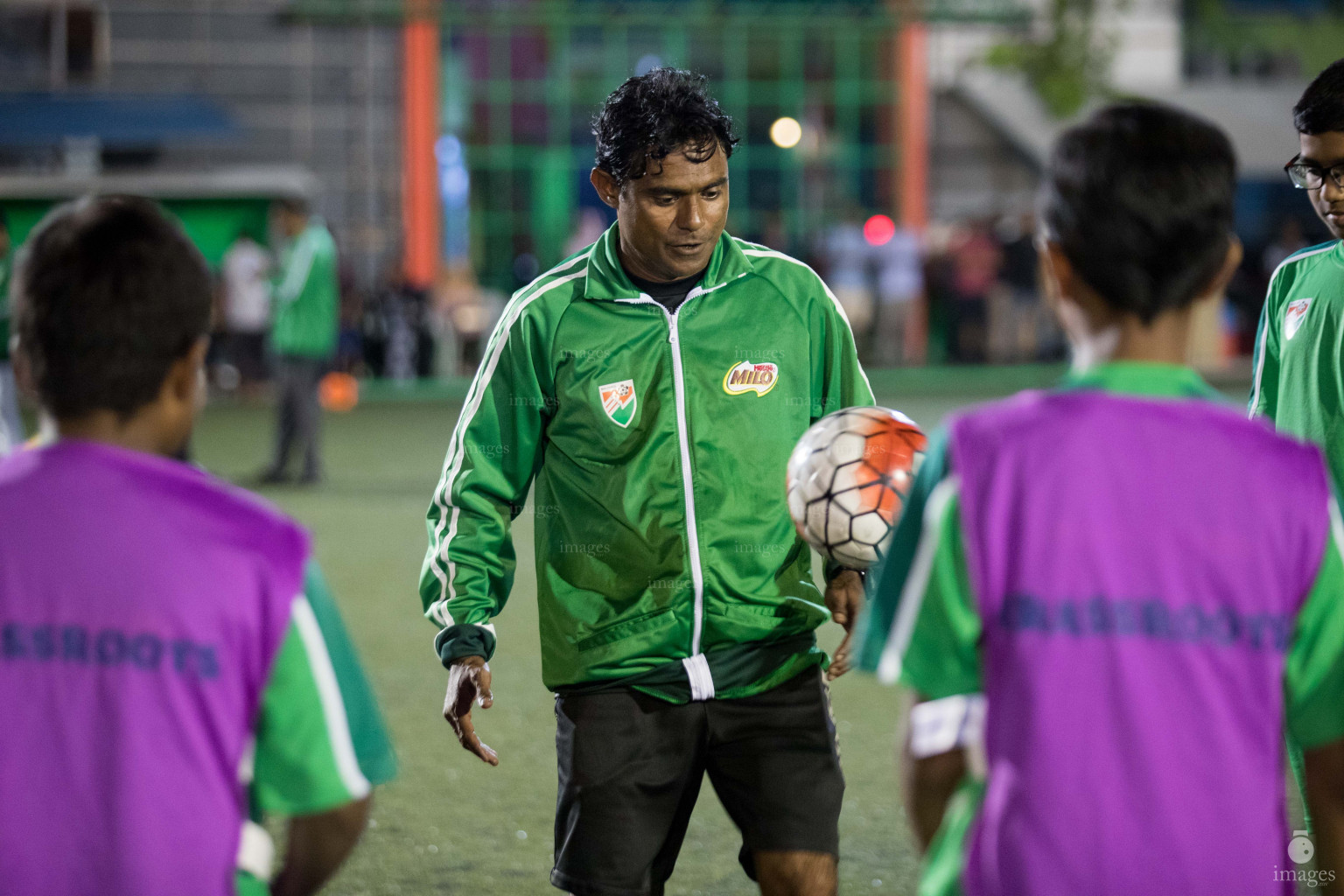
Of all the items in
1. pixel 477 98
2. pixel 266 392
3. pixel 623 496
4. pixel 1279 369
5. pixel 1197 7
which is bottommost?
pixel 266 392

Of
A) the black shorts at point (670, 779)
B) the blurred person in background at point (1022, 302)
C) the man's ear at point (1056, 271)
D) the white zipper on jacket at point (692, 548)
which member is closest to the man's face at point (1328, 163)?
the white zipper on jacket at point (692, 548)

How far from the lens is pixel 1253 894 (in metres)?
1.93

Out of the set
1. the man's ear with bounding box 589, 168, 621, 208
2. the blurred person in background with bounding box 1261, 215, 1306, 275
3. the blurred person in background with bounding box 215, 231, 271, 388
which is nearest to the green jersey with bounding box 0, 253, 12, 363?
the man's ear with bounding box 589, 168, 621, 208

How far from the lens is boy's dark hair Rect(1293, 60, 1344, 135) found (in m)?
3.46

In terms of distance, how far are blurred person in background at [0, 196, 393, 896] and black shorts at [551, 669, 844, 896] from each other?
3.97 ft

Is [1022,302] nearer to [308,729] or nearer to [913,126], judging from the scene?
[913,126]

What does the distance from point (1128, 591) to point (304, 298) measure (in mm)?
11286

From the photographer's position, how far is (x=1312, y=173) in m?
3.54

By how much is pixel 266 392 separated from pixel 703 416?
66.3 feet

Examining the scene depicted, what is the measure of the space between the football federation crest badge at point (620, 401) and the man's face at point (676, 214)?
26cm

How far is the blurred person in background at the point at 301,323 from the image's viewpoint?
12555 mm

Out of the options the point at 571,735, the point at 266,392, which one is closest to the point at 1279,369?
the point at 571,735

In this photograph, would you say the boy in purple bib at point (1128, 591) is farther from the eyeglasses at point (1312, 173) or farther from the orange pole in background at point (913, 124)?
the orange pole in background at point (913, 124)

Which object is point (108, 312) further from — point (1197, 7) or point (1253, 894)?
point (1197, 7)
